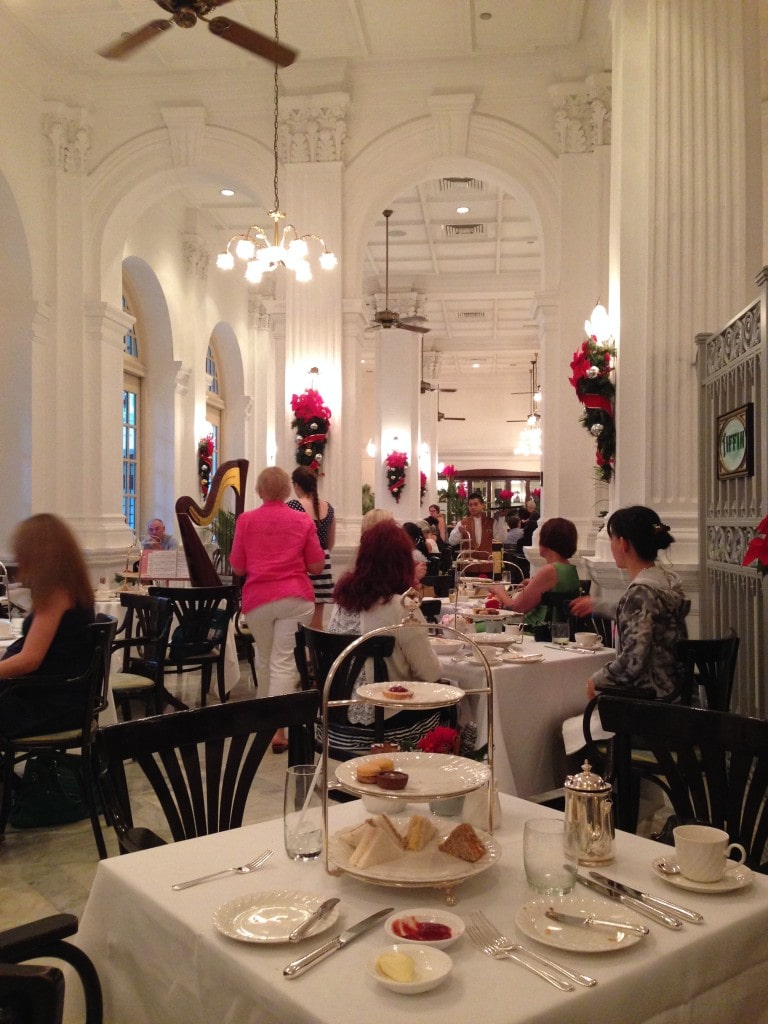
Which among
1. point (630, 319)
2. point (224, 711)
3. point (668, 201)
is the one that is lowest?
point (224, 711)

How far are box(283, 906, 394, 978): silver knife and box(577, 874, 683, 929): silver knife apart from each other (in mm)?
353

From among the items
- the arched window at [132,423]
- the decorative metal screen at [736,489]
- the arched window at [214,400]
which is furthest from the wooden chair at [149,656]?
the arched window at [214,400]

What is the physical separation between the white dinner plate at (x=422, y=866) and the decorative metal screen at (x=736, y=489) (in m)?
2.56

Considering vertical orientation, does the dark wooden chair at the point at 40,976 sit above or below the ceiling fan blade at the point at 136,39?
below

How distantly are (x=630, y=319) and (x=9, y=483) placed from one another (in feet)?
19.7

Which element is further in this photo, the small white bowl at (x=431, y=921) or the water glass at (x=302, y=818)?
the water glass at (x=302, y=818)

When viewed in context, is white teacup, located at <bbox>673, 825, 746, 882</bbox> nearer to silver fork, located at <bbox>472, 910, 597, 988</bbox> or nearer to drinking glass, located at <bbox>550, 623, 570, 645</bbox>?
silver fork, located at <bbox>472, 910, 597, 988</bbox>

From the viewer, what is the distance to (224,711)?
7.11 feet

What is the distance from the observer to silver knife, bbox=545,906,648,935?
1.29 metres

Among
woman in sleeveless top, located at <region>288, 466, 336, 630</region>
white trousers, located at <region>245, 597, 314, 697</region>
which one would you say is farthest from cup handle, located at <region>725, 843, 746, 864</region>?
woman in sleeveless top, located at <region>288, 466, 336, 630</region>

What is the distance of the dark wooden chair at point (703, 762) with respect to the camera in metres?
1.93

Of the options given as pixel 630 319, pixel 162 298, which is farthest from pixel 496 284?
pixel 630 319

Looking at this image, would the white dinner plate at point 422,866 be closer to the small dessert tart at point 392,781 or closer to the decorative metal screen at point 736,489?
the small dessert tart at point 392,781

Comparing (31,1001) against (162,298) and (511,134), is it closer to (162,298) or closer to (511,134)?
(511,134)
